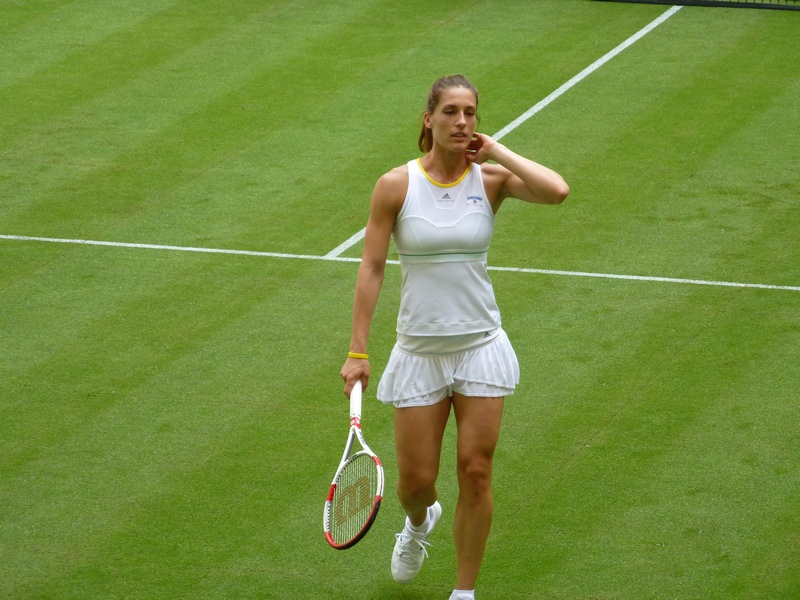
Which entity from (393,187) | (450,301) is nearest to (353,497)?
(450,301)

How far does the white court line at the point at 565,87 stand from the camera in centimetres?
1227

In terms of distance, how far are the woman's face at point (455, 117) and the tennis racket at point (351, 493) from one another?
1241 mm

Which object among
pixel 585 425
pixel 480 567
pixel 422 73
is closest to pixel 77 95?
pixel 422 73

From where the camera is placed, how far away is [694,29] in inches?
727

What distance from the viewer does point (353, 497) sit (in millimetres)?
6422

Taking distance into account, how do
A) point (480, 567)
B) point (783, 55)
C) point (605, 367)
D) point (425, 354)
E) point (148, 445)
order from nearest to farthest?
point (425, 354) < point (480, 567) < point (148, 445) < point (605, 367) < point (783, 55)

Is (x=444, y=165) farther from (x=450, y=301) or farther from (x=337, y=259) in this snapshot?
(x=337, y=259)

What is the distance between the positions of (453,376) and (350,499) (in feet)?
2.50

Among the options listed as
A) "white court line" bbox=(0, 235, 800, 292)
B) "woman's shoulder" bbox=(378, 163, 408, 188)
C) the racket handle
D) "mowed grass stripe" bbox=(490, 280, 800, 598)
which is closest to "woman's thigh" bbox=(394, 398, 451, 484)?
the racket handle

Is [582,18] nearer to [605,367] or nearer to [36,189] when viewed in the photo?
[36,189]

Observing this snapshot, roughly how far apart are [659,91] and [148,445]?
938 centimetres

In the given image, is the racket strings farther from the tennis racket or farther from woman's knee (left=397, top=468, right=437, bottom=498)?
woman's knee (left=397, top=468, right=437, bottom=498)

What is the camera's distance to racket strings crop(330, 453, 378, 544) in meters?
6.30

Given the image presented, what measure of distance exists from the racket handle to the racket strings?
0.18 meters
